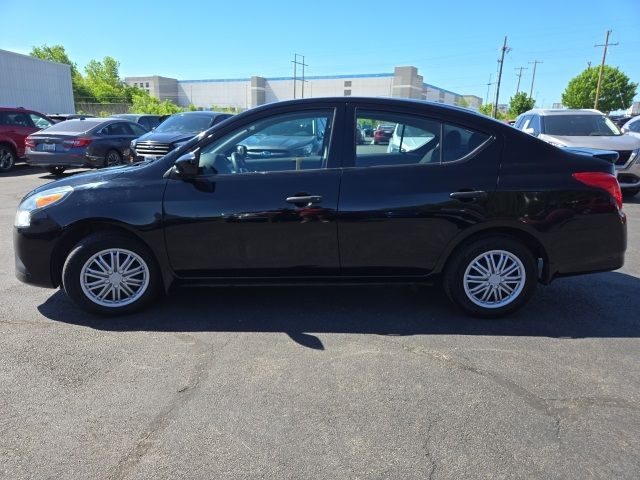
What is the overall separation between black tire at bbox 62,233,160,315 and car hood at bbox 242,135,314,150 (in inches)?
47.3

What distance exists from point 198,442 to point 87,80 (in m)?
106

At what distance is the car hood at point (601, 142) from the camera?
31.3 ft

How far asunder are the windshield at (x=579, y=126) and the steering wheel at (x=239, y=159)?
8.74 meters

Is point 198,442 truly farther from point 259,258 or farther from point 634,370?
point 634,370

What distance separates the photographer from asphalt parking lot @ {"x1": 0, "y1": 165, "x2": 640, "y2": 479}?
7.72 feet

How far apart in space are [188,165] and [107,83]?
344 feet

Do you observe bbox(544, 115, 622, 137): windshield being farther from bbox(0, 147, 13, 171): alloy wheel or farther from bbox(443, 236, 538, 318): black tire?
bbox(0, 147, 13, 171): alloy wheel

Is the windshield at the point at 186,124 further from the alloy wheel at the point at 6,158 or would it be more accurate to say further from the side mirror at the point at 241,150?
the side mirror at the point at 241,150

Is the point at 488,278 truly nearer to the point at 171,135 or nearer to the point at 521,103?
the point at 171,135

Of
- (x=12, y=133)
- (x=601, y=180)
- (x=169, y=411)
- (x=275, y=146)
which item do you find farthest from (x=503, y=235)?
(x=12, y=133)

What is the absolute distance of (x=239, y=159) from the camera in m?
3.87

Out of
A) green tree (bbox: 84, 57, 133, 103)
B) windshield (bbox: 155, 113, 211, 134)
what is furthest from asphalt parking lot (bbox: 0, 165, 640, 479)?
green tree (bbox: 84, 57, 133, 103)

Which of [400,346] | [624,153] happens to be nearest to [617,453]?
[400,346]

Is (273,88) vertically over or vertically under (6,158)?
over
